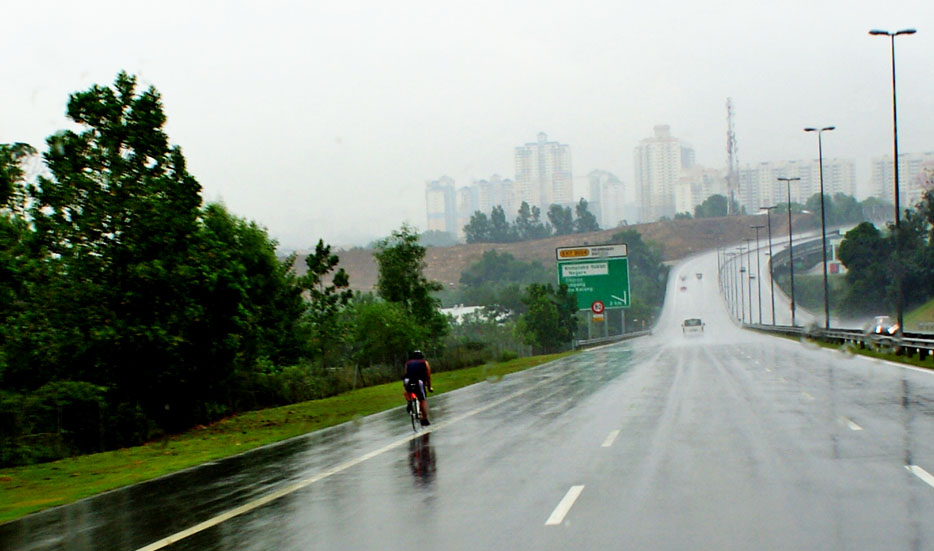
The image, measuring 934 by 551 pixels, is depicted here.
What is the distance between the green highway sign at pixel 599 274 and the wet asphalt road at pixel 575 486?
45932 mm

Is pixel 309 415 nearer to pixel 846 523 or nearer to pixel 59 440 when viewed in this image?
pixel 59 440

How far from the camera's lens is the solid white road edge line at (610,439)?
16.3 metres

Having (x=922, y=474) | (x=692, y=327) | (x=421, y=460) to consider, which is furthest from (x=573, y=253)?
(x=922, y=474)

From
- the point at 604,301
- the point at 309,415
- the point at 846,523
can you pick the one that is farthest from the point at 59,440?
the point at 604,301

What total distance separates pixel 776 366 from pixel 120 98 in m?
24.9

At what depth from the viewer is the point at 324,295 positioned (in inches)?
1849

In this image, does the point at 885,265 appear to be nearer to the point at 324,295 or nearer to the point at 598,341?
the point at 598,341

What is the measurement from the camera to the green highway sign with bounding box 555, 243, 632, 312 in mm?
70188

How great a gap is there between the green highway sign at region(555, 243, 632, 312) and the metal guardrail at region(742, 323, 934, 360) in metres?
13.0

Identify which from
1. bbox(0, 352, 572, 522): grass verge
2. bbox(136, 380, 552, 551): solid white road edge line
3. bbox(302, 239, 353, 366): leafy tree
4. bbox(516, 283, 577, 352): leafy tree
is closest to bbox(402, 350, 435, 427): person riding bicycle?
bbox(136, 380, 552, 551): solid white road edge line

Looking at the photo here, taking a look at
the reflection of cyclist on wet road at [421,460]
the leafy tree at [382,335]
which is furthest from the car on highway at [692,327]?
the reflection of cyclist on wet road at [421,460]

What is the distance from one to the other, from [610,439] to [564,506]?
6.59 metres

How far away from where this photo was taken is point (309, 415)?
29797 millimetres

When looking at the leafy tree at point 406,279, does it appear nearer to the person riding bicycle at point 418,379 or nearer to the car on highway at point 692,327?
the person riding bicycle at point 418,379
